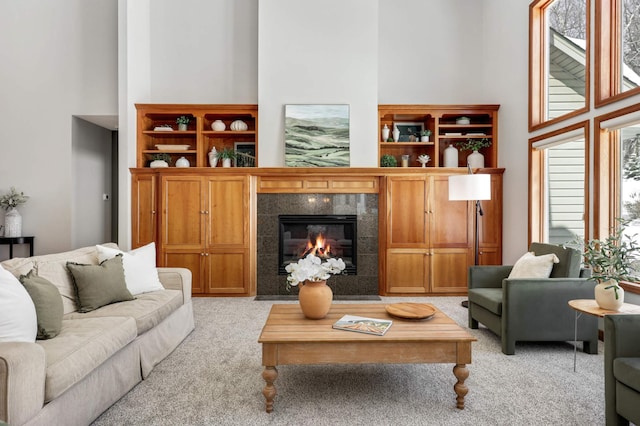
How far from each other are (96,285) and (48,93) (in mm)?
4144

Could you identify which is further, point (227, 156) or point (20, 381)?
point (227, 156)

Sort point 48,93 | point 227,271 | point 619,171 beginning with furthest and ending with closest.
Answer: point 48,93, point 227,271, point 619,171

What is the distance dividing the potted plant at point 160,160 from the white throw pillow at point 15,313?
3.47 meters

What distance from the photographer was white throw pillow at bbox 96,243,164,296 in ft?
10.0

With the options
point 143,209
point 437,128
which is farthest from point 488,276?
point 143,209

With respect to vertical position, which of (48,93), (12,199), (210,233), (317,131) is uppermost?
(48,93)

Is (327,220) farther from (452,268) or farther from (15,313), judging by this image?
(15,313)

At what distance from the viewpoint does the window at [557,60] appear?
3.82 metres

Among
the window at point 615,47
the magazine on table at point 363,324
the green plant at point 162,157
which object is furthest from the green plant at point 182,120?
the window at point 615,47

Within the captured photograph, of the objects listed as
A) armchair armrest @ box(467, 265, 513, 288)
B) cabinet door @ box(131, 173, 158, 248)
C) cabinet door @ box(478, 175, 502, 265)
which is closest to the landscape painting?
cabinet door @ box(131, 173, 158, 248)

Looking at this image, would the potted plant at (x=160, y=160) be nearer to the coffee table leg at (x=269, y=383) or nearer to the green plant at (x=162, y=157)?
the green plant at (x=162, y=157)

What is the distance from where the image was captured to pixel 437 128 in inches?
208

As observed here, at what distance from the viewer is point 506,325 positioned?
9.81 feet

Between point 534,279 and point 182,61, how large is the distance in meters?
5.39
